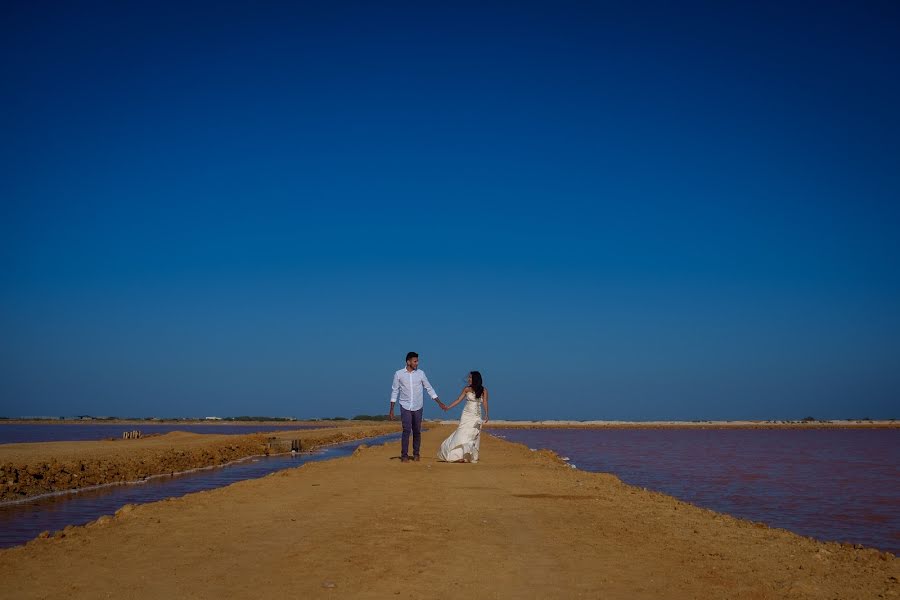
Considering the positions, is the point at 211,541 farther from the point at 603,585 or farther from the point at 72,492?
the point at 72,492

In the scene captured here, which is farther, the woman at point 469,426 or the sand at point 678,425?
the sand at point 678,425

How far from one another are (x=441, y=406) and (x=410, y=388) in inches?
33.2

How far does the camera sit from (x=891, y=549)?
8.70 meters

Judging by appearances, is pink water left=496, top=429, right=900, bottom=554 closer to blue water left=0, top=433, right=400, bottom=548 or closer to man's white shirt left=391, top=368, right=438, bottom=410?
man's white shirt left=391, top=368, right=438, bottom=410

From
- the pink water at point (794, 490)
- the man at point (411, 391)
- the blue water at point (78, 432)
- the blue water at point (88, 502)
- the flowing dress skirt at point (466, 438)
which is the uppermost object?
the man at point (411, 391)

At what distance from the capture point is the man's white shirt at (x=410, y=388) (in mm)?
15855

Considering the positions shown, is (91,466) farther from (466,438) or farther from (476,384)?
(476,384)

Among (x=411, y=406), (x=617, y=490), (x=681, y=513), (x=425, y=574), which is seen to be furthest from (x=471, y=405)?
(x=425, y=574)

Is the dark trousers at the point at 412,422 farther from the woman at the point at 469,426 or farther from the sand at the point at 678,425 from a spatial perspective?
the sand at the point at 678,425

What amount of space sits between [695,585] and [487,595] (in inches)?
64.3

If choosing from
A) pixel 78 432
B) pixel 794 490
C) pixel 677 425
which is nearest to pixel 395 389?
pixel 794 490

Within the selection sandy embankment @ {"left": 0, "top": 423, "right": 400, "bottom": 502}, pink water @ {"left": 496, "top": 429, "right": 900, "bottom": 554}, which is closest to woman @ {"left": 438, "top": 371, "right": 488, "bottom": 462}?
pink water @ {"left": 496, "top": 429, "right": 900, "bottom": 554}

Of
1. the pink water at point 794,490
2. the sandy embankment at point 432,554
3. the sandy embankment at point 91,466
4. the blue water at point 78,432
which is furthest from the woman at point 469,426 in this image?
the blue water at point 78,432

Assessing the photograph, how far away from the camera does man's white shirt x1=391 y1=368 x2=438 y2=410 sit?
1585 cm
